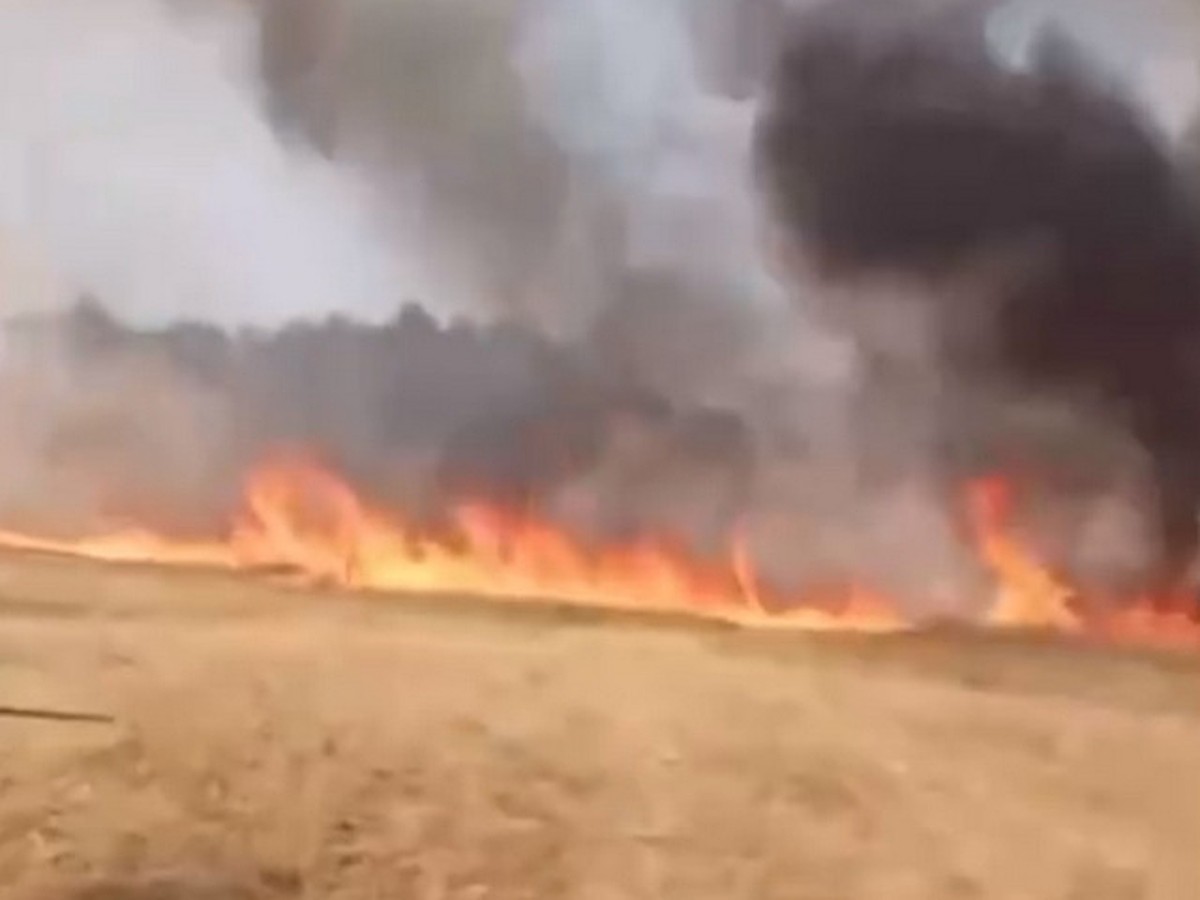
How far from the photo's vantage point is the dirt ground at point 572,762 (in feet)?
4.92

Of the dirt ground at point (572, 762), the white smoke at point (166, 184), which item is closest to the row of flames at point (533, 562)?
the dirt ground at point (572, 762)

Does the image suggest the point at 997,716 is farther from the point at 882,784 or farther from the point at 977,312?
the point at 977,312

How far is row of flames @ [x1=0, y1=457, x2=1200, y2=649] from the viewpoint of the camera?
1548 mm

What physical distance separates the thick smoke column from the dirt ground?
0.51ft

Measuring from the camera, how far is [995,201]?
5.18 ft

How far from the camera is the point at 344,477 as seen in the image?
1597 mm

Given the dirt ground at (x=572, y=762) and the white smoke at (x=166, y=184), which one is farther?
the white smoke at (x=166, y=184)

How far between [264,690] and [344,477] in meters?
0.14

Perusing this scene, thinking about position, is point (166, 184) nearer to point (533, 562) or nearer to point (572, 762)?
point (533, 562)

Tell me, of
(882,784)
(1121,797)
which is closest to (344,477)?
(882,784)

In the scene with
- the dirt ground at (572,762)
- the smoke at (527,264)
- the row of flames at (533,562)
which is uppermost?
the smoke at (527,264)

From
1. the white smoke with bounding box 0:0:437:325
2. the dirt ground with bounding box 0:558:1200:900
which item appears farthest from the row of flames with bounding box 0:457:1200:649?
the white smoke with bounding box 0:0:437:325

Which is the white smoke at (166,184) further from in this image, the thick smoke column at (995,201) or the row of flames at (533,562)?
the thick smoke column at (995,201)

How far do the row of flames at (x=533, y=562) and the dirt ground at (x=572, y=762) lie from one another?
0.01 meters
